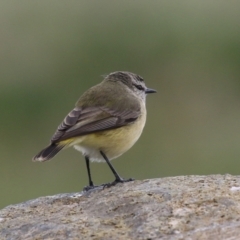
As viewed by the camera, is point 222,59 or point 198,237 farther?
point 222,59

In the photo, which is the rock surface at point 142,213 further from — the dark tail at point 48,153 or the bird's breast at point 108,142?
the bird's breast at point 108,142

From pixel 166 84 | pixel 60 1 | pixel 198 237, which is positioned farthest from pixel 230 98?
pixel 198 237

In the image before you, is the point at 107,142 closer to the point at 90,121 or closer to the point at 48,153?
the point at 90,121

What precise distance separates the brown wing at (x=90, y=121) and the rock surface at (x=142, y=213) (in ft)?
3.44

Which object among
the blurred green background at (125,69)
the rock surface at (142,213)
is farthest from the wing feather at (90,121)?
the blurred green background at (125,69)

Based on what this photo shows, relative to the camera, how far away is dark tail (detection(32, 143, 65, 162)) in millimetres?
8047

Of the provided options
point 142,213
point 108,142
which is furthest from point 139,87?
point 142,213

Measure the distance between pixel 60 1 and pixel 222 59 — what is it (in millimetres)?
6149

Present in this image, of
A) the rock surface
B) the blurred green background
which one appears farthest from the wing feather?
the blurred green background

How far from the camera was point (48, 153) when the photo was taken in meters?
8.11

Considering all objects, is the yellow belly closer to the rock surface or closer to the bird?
the bird

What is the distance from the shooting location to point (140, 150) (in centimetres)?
1638

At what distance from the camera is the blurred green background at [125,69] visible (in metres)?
15.8

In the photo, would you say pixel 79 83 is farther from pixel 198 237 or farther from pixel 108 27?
pixel 198 237
